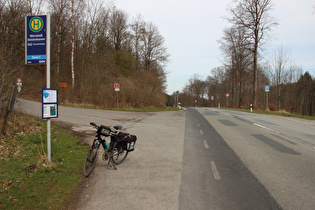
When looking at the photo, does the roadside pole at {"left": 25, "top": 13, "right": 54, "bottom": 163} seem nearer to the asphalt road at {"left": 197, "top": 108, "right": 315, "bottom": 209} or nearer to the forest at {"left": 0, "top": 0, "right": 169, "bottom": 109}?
the asphalt road at {"left": 197, "top": 108, "right": 315, "bottom": 209}

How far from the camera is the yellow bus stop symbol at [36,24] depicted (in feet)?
17.5

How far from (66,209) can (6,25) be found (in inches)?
449

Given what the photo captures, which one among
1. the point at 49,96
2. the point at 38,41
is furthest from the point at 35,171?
the point at 38,41

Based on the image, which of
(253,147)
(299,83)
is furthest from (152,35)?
(253,147)

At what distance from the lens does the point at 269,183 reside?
466 centimetres

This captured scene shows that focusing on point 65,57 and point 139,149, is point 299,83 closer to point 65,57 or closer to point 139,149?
point 65,57

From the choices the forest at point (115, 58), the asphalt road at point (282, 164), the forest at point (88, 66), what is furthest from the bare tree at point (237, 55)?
the asphalt road at point (282, 164)

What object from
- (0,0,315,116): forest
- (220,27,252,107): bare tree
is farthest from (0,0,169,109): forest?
(220,27,252,107): bare tree

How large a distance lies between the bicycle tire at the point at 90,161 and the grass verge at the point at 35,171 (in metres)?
0.18

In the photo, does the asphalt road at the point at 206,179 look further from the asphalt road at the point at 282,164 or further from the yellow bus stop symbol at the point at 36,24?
the yellow bus stop symbol at the point at 36,24

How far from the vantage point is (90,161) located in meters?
5.32

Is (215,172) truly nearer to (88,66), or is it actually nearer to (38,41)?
(38,41)

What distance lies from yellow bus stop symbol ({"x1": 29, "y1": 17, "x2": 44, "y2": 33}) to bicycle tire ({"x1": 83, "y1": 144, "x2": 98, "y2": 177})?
307 cm

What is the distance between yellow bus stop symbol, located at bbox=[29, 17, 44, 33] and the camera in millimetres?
5320
